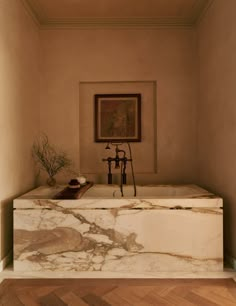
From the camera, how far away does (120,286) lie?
183 cm

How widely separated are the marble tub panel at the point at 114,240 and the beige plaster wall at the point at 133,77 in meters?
1.07

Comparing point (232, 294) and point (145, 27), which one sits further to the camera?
point (145, 27)

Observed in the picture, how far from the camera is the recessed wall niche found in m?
3.09

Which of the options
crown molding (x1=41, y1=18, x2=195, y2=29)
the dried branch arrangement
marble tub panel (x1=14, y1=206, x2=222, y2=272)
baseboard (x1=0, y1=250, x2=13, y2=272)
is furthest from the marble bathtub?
crown molding (x1=41, y1=18, x2=195, y2=29)

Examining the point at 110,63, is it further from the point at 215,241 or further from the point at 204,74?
the point at 215,241

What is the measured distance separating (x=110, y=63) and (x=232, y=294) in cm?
262

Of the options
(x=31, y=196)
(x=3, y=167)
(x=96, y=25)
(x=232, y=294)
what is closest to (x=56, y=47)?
(x=96, y=25)

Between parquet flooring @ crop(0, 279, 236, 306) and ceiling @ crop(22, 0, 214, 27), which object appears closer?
parquet flooring @ crop(0, 279, 236, 306)

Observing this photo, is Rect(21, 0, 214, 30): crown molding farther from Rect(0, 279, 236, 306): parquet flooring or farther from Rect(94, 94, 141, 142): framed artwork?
Rect(0, 279, 236, 306): parquet flooring

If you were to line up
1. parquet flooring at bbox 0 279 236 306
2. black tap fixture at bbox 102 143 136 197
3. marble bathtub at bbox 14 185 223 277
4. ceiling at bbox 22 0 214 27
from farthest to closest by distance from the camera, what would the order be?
black tap fixture at bbox 102 143 136 197, ceiling at bbox 22 0 214 27, marble bathtub at bbox 14 185 223 277, parquet flooring at bbox 0 279 236 306

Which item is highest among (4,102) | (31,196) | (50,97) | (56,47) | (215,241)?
(56,47)

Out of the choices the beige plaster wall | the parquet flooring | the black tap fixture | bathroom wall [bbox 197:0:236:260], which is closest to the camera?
the parquet flooring

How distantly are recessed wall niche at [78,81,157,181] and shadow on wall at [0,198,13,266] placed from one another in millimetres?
1060

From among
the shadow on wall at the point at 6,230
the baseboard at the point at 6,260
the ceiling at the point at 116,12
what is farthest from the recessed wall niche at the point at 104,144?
the baseboard at the point at 6,260
